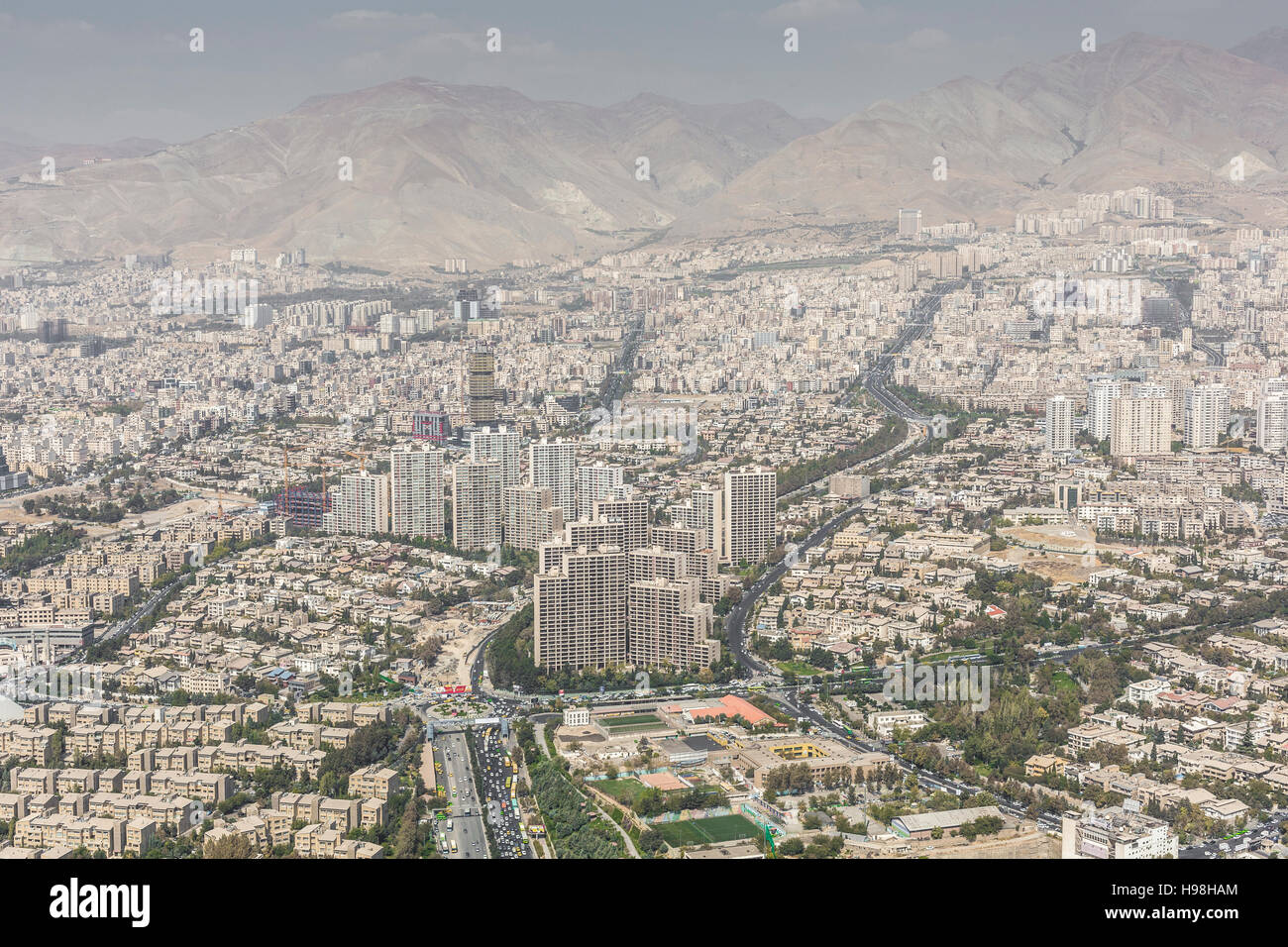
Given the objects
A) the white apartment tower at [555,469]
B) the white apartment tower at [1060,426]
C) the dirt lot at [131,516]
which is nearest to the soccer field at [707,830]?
the white apartment tower at [555,469]

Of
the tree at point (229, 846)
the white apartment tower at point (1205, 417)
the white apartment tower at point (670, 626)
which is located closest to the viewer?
the tree at point (229, 846)

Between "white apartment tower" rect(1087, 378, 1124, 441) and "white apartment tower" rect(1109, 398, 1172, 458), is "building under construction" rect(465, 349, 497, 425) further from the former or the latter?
"white apartment tower" rect(1109, 398, 1172, 458)

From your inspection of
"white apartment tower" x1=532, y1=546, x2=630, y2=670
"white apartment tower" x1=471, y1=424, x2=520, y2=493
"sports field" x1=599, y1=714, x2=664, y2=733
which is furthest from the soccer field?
"white apartment tower" x1=471, y1=424, x2=520, y2=493

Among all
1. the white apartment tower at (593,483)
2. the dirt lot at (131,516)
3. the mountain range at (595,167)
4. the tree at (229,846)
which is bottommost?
the tree at (229,846)

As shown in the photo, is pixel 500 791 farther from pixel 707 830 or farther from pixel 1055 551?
pixel 1055 551

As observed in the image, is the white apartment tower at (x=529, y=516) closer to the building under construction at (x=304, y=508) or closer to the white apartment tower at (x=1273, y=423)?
the building under construction at (x=304, y=508)

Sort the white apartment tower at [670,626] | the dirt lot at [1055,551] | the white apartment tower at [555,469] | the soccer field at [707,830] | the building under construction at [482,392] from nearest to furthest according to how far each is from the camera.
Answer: the soccer field at [707,830] → the white apartment tower at [670,626] → the dirt lot at [1055,551] → the white apartment tower at [555,469] → the building under construction at [482,392]

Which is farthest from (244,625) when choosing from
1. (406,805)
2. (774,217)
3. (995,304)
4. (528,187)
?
(528,187)
